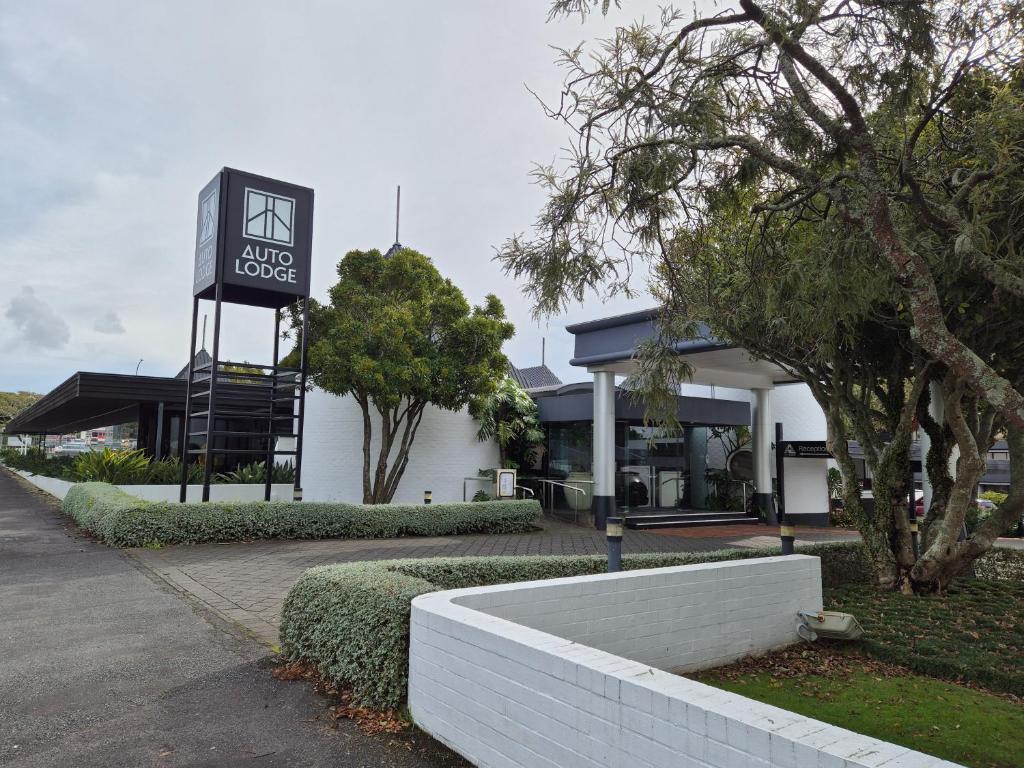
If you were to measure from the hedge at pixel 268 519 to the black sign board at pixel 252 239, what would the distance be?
4682 mm

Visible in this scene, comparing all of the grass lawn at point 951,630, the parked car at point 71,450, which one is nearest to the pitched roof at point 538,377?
the parked car at point 71,450

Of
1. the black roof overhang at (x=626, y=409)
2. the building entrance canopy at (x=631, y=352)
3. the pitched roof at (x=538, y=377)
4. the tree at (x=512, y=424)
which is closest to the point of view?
the building entrance canopy at (x=631, y=352)

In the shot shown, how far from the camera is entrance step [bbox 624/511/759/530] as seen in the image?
56.5 feet

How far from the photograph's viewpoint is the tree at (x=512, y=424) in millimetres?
18625

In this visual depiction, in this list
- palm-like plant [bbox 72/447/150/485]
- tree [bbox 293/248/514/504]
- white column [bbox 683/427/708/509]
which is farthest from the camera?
white column [bbox 683/427/708/509]

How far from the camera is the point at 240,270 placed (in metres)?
14.0

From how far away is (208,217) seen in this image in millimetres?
14508

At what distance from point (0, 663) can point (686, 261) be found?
6.98 m

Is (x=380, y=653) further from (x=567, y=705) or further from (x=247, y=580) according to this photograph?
(x=247, y=580)

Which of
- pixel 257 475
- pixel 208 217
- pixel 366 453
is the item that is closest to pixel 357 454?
pixel 366 453

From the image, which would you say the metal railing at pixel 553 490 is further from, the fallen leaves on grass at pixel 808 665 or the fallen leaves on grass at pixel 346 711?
the fallen leaves on grass at pixel 346 711

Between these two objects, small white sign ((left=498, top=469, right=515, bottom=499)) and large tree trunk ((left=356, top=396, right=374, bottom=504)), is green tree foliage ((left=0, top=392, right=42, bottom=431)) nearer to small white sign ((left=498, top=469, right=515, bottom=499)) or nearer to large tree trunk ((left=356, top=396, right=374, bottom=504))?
large tree trunk ((left=356, top=396, right=374, bottom=504))

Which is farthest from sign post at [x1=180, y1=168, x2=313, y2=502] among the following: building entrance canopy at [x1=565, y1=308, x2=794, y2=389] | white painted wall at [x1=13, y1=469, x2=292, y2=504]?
building entrance canopy at [x1=565, y1=308, x2=794, y2=389]

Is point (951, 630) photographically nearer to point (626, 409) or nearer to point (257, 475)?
point (626, 409)
